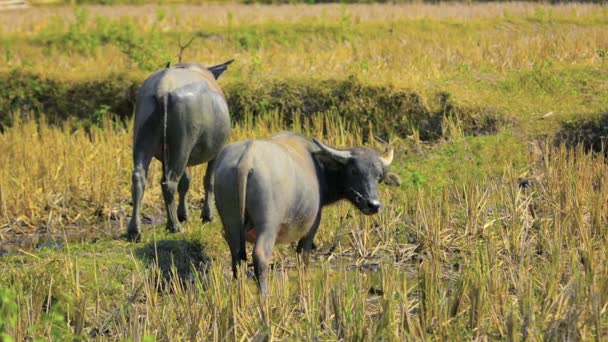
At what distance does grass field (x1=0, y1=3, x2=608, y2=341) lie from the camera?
5434mm

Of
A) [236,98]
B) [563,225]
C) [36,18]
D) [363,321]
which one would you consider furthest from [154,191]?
[36,18]

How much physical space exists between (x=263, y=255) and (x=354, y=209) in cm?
215

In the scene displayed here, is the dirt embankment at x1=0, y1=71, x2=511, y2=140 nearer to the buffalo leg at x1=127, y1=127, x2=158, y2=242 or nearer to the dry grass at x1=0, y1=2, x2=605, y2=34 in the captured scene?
the buffalo leg at x1=127, y1=127, x2=158, y2=242

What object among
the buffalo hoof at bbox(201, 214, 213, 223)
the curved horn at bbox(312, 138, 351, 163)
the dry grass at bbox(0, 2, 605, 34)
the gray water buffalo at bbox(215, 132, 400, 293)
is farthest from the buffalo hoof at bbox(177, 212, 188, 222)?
the dry grass at bbox(0, 2, 605, 34)

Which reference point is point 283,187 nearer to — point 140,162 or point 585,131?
point 140,162

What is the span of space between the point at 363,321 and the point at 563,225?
8.12ft

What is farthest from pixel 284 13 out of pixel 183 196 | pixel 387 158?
pixel 387 158

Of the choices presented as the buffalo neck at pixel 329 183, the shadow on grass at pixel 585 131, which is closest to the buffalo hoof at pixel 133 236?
the buffalo neck at pixel 329 183

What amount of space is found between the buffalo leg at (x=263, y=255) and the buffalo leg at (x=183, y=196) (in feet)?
7.12

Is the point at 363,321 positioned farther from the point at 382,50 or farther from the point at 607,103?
the point at 382,50

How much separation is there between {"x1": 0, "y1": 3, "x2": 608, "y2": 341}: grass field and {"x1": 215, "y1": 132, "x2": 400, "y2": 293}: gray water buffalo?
11.6 inches

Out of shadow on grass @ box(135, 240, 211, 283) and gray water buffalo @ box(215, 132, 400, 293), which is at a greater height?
gray water buffalo @ box(215, 132, 400, 293)

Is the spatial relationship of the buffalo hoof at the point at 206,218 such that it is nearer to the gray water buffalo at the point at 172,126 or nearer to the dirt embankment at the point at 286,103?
the gray water buffalo at the point at 172,126

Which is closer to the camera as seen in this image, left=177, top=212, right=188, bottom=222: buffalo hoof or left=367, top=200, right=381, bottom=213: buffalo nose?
left=367, top=200, right=381, bottom=213: buffalo nose
